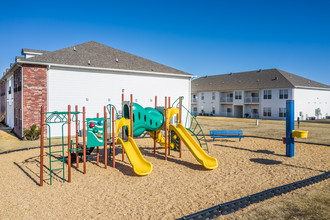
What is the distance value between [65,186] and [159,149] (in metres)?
7.64

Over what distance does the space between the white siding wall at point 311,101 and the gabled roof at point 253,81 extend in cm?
120

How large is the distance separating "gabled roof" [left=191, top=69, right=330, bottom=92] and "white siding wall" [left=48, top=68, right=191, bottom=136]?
25.4 m

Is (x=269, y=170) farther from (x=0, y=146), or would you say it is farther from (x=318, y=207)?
(x=0, y=146)

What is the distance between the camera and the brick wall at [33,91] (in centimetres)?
1834

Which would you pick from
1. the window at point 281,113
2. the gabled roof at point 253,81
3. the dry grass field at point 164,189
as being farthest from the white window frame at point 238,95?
the dry grass field at point 164,189

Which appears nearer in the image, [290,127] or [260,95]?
[290,127]

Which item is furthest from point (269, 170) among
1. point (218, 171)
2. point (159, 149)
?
point (159, 149)

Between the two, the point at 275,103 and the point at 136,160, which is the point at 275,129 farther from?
the point at 136,160

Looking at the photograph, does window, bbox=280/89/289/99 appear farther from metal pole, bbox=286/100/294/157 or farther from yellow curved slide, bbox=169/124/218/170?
yellow curved slide, bbox=169/124/218/170

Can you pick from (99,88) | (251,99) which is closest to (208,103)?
(251,99)

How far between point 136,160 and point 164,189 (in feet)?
8.44

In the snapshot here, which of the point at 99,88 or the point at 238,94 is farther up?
the point at 238,94

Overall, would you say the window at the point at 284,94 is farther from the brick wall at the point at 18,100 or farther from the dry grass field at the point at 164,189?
the brick wall at the point at 18,100

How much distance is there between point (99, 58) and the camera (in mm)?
22781
